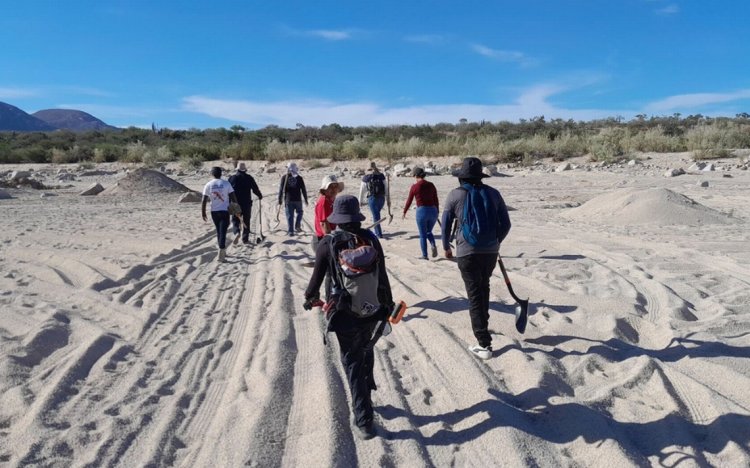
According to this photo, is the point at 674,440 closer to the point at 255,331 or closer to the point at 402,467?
the point at 402,467

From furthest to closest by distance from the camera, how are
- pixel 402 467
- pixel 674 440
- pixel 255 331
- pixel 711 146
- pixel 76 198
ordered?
pixel 711 146 → pixel 76 198 → pixel 255 331 → pixel 674 440 → pixel 402 467

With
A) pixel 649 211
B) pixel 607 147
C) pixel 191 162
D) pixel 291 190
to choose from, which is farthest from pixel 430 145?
pixel 291 190

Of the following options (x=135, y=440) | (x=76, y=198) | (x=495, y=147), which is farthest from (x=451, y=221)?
(x=495, y=147)

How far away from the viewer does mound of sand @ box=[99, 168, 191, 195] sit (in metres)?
21.9

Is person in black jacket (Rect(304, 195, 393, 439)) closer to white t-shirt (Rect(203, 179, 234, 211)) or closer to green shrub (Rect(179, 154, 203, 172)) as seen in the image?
white t-shirt (Rect(203, 179, 234, 211))

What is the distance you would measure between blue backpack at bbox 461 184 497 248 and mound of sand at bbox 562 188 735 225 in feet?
28.9

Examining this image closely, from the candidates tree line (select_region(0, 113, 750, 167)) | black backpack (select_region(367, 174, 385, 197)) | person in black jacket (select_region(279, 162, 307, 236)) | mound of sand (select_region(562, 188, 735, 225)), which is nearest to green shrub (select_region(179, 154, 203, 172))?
tree line (select_region(0, 113, 750, 167))

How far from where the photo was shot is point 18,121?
4675 inches

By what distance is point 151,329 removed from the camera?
6016mm

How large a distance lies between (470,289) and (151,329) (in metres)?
3.38

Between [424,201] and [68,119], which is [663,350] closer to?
[424,201]

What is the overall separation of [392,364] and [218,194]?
538 cm

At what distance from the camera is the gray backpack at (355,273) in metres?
3.63

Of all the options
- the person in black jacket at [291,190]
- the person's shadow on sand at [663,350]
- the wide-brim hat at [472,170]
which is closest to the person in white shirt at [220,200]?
the person in black jacket at [291,190]
